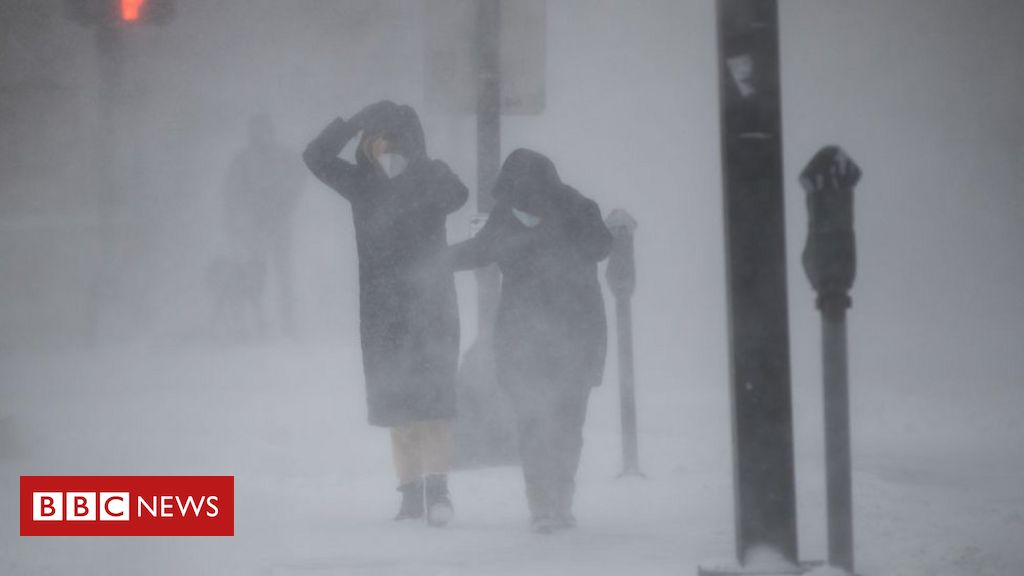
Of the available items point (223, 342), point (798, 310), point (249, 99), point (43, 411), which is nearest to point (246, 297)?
point (223, 342)

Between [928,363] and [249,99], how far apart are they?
714cm

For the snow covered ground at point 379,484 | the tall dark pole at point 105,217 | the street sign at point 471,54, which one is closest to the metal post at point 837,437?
the snow covered ground at point 379,484

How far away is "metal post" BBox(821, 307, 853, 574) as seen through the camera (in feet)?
10.1

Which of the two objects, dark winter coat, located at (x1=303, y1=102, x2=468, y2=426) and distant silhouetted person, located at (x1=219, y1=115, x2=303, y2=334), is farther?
distant silhouetted person, located at (x1=219, y1=115, x2=303, y2=334)

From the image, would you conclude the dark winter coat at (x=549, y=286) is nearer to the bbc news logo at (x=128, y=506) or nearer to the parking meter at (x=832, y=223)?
the bbc news logo at (x=128, y=506)

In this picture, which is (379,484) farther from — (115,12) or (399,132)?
(115,12)

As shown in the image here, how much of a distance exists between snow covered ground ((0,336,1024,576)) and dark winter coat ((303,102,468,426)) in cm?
56

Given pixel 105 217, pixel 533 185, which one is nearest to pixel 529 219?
pixel 533 185

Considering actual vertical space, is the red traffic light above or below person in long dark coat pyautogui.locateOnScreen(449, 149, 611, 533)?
above

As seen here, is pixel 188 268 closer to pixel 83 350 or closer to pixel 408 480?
pixel 83 350

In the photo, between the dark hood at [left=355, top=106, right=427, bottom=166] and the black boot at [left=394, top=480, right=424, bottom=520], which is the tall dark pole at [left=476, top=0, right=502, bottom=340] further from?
the black boot at [left=394, top=480, right=424, bottom=520]

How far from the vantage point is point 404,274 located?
15.0 ft

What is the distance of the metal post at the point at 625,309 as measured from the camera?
5.52 metres

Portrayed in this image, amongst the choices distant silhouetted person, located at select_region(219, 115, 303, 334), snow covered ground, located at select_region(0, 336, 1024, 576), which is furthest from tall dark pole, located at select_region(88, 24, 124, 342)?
snow covered ground, located at select_region(0, 336, 1024, 576)
